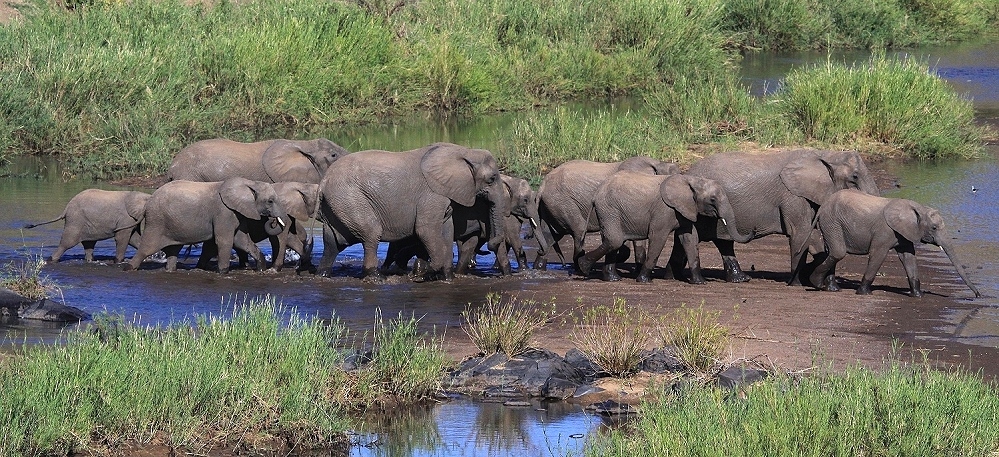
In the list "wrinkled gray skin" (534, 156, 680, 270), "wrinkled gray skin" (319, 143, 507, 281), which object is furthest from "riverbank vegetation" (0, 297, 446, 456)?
"wrinkled gray skin" (534, 156, 680, 270)

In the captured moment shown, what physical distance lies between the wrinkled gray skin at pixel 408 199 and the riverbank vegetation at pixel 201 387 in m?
3.80

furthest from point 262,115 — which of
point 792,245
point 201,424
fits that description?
point 201,424

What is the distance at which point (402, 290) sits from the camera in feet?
42.3

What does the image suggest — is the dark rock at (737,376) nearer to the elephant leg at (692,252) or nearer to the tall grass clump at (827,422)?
the tall grass clump at (827,422)

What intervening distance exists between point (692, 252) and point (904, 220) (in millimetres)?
1867

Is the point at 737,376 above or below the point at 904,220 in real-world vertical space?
below

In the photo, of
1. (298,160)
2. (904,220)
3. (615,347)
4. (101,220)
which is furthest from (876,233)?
(101,220)

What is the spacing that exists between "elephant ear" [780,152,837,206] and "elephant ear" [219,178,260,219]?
16.2 feet

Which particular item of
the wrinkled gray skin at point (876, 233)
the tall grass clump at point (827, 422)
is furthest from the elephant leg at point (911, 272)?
the tall grass clump at point (827, 422)

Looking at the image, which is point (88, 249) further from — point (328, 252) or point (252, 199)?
point (328, 252)

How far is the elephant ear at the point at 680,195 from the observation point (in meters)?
13.4

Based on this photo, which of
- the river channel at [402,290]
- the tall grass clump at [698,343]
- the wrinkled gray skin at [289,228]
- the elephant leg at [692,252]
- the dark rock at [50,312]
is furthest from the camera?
the wrinkled gray skin at [289,228]

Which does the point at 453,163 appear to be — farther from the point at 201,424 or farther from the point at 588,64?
the point at 588,64

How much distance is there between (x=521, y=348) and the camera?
10.2 metres
